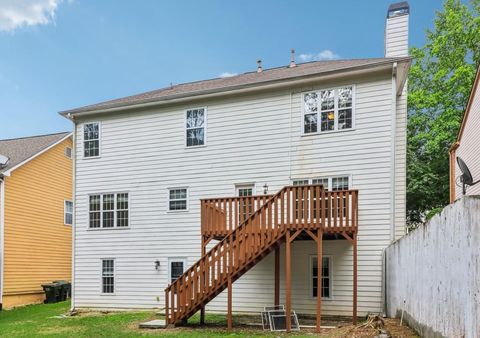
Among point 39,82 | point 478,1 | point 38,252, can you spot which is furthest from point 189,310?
point 478,1

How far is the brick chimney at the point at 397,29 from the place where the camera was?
489 inches

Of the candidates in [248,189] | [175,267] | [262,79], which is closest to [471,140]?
[262,79]

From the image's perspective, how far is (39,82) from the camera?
957 inches

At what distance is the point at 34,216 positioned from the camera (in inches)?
689

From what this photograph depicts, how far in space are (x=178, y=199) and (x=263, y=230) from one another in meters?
4.32

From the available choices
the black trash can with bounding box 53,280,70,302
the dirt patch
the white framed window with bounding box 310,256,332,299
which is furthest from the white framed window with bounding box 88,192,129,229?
the white framed window with bounding box 310,256,332,299

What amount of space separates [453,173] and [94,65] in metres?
21.8

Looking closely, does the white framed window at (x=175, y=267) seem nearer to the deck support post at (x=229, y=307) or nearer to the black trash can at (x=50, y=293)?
the deck support post at (x=229, y=307)

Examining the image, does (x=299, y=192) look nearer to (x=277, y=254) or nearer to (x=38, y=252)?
(x=277, y=254)

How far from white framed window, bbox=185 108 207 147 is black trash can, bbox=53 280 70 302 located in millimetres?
9620

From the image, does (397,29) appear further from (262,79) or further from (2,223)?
(2,223)

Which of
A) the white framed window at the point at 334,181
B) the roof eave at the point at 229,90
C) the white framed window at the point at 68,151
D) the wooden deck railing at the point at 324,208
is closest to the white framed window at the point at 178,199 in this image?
the wooden deck railing at the point at 324,208

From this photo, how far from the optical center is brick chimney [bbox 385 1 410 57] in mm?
12430

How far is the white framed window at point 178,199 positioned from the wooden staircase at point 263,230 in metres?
3.35
